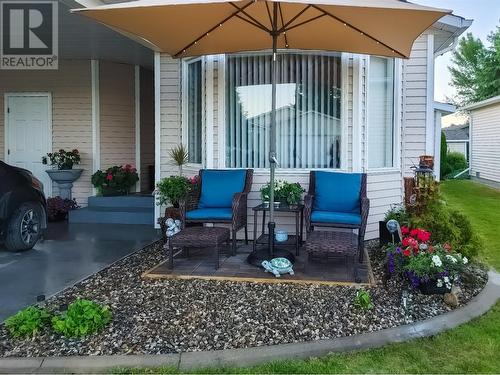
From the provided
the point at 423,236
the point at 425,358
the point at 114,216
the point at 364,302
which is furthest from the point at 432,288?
the point at 114,216

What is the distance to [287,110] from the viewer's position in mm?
5840

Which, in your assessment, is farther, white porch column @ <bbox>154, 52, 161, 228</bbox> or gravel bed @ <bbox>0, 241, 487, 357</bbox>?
white porch column @ <bbox>154, 52, 161, 228</bbox>

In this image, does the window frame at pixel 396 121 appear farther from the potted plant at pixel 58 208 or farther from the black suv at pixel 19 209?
the potted plant at pixel 58 208

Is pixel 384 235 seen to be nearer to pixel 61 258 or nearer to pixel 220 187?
pixel 220 187

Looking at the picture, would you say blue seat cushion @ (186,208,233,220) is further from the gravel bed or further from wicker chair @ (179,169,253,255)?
the gravel bed

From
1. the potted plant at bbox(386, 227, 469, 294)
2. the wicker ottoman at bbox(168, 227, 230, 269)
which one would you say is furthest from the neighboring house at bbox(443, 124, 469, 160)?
the wicker ottoman at bbox(168, 227, 230, 269)

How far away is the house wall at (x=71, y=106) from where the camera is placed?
821 cm

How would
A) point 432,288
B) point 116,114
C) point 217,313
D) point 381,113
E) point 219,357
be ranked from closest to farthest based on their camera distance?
point 219,357 < point 217,313 < point 432,288 < point 381,113 < point 116,114

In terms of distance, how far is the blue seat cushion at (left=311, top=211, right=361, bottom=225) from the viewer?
15.5 ft

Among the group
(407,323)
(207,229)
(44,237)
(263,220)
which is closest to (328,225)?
(263,220)

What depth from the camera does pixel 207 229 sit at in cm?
471

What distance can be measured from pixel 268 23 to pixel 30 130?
545cm

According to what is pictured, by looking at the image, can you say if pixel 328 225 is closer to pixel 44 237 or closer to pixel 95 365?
pixel 95 365

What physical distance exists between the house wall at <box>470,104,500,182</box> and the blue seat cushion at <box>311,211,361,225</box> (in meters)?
13.1
